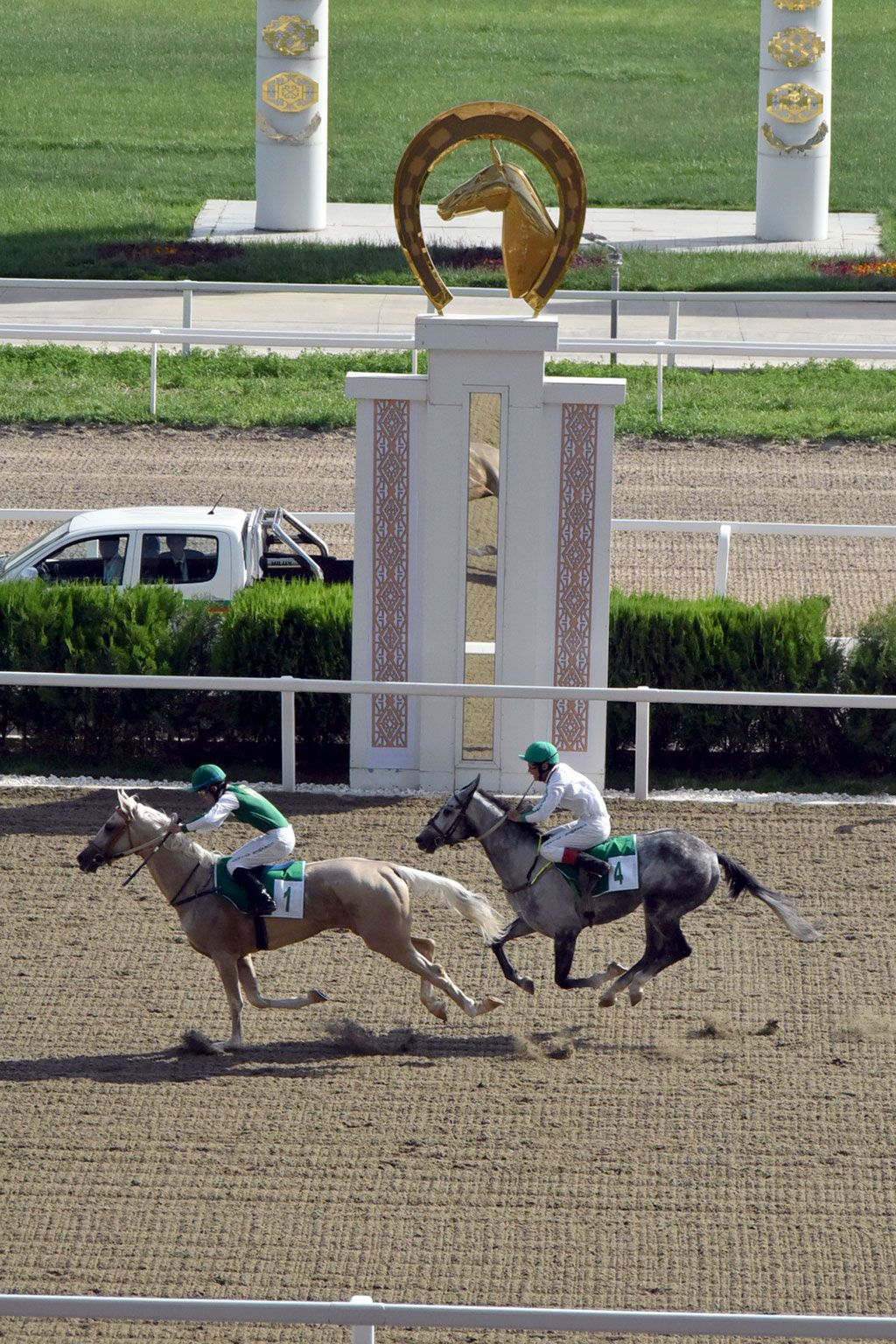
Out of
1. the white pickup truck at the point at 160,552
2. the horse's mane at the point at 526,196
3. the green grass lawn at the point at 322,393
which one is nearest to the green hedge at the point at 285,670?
the white pickup truck at the point at 160,552

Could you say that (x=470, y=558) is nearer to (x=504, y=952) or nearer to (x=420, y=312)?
(x=504, y=952)

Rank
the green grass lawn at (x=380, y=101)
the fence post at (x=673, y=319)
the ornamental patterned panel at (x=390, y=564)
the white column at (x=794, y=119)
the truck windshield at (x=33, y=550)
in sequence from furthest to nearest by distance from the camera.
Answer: the green grass lawn at (x=380, y=101), the white column at (x=794, y=119), the fence post at (x=673, y=319), the truck windshield at (x=33, y=550), the ornamental patterned panel at (x=390, y=564)

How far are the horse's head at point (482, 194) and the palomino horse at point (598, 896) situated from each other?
414cm

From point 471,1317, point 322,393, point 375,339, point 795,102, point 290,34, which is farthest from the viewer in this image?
point 795,102

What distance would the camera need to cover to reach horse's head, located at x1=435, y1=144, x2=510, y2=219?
11258 millimetres

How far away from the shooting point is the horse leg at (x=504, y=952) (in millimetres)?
8766

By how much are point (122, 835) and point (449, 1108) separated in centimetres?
194

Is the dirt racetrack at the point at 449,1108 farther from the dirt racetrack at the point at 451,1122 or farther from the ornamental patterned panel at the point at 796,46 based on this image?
the ornamental patterned panel at the point at 796,46

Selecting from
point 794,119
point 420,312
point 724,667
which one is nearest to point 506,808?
point 724,667

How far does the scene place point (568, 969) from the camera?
8.77 metres

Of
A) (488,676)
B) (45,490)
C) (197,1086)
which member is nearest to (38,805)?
(488,676)

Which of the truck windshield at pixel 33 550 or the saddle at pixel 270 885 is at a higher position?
the truck windshield at pixel 33 550

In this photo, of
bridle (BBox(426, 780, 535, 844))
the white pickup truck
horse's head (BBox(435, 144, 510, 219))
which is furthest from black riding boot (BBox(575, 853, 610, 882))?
the white pickup truck

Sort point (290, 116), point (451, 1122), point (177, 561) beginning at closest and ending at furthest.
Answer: point (451, 1122) < point (177, 561) < point (290, 116)
